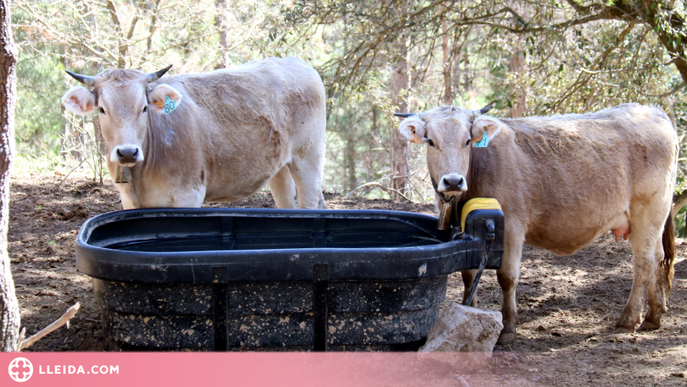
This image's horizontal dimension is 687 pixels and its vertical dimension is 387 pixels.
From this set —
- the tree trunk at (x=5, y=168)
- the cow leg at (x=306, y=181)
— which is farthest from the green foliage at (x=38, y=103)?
the tree trunk at (x=5, y=168)

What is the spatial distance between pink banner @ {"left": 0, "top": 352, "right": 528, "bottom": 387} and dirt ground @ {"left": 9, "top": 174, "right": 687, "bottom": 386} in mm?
141

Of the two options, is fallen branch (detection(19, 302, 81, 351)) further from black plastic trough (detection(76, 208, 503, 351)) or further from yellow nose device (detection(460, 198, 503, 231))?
yellow nose device (detection(460, 198, 503, 231))

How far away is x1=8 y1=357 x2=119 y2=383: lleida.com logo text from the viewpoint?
2.53 m

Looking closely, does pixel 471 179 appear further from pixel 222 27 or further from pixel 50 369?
pixel 222 27

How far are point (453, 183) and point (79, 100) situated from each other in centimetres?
268

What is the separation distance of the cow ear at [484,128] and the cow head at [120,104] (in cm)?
220

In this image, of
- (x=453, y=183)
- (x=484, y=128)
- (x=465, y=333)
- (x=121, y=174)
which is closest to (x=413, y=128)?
(x=484, y=128)

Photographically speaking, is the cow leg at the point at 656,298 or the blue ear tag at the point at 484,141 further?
the cow leg at the point at 656,298

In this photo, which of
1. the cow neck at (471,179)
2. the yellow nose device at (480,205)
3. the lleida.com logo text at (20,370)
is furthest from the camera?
Result: the cow neck at (471,179)

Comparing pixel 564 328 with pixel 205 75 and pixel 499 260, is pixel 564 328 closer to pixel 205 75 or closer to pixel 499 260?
pixel 499 260

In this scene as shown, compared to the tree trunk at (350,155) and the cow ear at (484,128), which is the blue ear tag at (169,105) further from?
the tree trunk at (350,155)

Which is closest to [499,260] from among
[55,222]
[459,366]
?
[459,366]

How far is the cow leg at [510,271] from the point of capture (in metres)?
3.87

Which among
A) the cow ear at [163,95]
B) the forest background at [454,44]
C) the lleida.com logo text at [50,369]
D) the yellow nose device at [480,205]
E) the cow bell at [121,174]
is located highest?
the forest background at [454,44]
